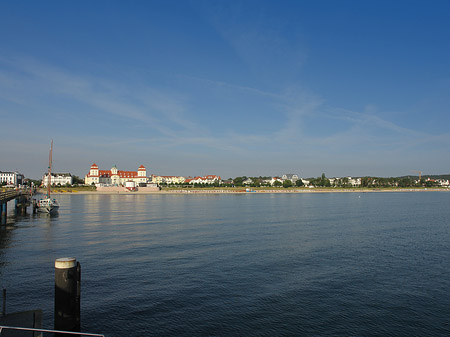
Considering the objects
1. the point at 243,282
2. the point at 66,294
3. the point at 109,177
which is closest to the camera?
the point at 66,294

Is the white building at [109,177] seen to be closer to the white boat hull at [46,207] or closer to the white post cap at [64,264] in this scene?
the white boat hull at [46,207]

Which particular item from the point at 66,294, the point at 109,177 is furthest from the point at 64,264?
the point at 109,177

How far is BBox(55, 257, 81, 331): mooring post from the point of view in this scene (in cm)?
1131

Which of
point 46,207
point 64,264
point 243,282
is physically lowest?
point 243,282

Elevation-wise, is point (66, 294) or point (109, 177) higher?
point (109, 177)

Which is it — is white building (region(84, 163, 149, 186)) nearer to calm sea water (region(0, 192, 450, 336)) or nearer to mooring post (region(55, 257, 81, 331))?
calm sea water (region(0, 192, 450, 336))

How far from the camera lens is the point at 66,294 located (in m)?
11.4

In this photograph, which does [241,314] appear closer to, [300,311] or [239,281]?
[300,311]

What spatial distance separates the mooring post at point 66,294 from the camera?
11.3 metres

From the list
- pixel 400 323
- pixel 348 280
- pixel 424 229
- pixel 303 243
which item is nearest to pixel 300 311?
pixel 400 323

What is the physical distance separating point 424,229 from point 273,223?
18.0 meters

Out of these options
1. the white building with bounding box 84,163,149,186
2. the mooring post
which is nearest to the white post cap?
the mooring post

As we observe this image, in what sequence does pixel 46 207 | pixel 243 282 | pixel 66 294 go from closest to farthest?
pixel 66 294
pixel 243 282
pixel 46 207

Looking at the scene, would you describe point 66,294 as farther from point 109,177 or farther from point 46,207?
point 109,177
